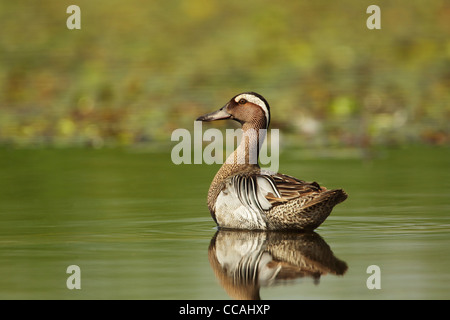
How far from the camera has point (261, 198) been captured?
28.7 feet

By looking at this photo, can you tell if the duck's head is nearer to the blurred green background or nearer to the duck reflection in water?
the duck reflection in water

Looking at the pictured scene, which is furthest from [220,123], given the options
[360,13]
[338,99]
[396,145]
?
[360,13]

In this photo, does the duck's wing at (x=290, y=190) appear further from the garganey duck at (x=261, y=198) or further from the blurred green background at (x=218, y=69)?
the blurred green background at (x=218, y=69)

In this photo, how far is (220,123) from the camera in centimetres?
1791

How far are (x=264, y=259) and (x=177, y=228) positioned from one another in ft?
5.44

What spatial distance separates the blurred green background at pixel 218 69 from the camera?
16891mm

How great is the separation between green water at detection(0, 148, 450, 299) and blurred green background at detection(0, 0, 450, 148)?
209 cm

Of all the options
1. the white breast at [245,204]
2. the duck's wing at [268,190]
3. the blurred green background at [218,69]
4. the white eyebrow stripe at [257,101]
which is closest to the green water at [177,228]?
the white breast at [245,204]

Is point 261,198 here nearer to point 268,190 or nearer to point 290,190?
point 268,190

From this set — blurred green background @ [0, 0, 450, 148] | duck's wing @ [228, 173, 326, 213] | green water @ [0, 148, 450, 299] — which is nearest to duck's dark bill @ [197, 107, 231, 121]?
green water @ [0, 148, 450, 299]

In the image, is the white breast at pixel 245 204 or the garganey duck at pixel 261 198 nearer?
the garganey duck at pixel 261 198

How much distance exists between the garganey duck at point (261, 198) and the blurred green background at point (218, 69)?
20.4 feet

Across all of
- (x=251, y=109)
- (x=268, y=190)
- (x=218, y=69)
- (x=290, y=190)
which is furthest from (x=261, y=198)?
(x=218, y=69)
